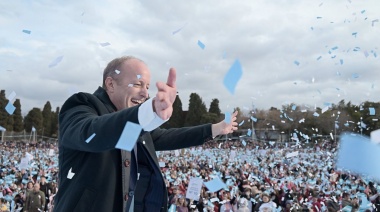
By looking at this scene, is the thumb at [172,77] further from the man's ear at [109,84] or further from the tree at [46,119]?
the tree at [46,119]

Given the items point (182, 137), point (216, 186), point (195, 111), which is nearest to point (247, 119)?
point (195, 111)

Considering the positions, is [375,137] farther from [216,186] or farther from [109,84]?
[216,186]

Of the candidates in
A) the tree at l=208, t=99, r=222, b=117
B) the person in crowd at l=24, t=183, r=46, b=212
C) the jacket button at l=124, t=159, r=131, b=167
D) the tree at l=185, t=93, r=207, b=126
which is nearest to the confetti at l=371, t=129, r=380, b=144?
the jacket button at l=124, t=159, r=131, b=167

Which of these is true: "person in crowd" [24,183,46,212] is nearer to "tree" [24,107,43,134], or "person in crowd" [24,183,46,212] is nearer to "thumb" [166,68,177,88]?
"thumb" [166,68,177,88]

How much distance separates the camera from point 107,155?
82.3 inches

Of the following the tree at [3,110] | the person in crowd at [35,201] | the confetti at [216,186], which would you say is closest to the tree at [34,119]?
the tree at [3,110]

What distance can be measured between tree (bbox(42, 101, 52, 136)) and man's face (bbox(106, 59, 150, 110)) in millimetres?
72061

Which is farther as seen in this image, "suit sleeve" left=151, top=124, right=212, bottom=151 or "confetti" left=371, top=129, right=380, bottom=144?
"suit sleeve" left=151, top=124, right=212, bottom=151

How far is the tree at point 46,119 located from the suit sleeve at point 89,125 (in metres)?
72.3

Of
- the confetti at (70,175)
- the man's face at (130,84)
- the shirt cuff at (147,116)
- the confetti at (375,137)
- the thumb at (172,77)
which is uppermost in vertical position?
the man's face at (130,84)

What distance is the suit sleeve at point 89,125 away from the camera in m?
1.70

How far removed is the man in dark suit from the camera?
5.55ft

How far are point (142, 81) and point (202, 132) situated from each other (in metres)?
0.71

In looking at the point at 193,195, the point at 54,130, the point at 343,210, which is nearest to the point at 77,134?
the point at 193,195
